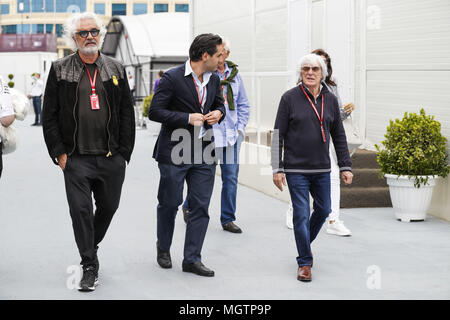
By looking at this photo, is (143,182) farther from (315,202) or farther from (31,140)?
(31,140)

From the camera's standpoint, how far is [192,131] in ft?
20.6

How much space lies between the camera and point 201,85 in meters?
6.30

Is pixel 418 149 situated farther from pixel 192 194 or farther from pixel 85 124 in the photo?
pixel 85 124

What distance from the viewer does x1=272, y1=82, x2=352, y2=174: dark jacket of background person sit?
6164 millimetres

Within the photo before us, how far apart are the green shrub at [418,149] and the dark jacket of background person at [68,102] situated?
12.7ft

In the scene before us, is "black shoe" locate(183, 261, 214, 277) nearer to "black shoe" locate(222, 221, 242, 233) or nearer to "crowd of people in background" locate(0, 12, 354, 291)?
"crowd of people in background" locate(0, 12, 354, 291)

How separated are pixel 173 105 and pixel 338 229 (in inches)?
101

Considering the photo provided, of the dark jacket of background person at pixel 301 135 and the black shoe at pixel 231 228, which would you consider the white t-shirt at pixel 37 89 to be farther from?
the dark jacket of background person at pixel 301 135

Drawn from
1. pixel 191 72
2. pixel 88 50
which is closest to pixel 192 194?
pixel 191 72

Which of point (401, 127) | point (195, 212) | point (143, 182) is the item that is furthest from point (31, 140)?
point (195, 212)

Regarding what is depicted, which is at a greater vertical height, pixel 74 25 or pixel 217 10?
pixel 217 10

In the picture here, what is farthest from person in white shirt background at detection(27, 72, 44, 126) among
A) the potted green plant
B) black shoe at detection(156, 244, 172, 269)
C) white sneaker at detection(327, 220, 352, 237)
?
black shoe at detection(156, 244, 172, 269)

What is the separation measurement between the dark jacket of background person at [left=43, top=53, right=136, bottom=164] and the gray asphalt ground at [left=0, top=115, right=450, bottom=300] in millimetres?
1056

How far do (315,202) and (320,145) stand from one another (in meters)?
0.48
